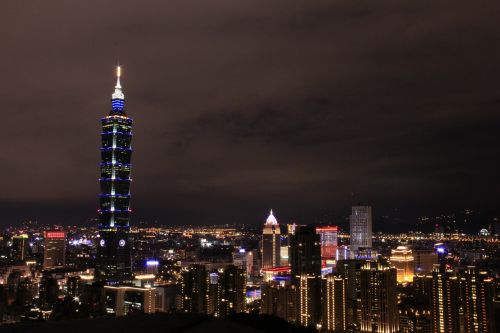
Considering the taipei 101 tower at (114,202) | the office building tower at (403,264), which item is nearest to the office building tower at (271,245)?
the office building tower at (403,264)

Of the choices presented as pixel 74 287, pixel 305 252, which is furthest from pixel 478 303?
pixel 74 287

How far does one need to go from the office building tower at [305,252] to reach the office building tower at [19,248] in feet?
72.0

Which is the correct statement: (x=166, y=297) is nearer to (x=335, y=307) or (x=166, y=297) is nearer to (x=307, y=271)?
(x=307, y=271)

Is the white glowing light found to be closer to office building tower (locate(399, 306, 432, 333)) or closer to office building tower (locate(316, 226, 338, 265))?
office building tower (locate(316, 226, 338, 265))

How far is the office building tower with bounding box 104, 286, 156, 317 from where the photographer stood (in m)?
21.0

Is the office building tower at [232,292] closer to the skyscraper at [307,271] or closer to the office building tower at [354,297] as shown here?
the skyscraper at [307,271]

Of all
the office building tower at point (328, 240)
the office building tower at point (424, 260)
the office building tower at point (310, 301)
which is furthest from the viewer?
the office building tower at point (328, 240)

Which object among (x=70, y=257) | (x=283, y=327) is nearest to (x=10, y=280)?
(x=70, y=257)

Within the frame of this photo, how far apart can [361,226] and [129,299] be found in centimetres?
3325

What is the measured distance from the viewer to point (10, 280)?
22812 millimetres

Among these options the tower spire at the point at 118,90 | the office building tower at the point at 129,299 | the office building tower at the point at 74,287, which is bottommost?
the office building tower at the point at 129,299

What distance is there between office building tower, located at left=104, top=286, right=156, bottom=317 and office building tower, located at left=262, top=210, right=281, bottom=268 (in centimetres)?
1680

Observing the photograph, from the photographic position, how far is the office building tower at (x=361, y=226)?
49.2m

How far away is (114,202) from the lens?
29.9 meters
